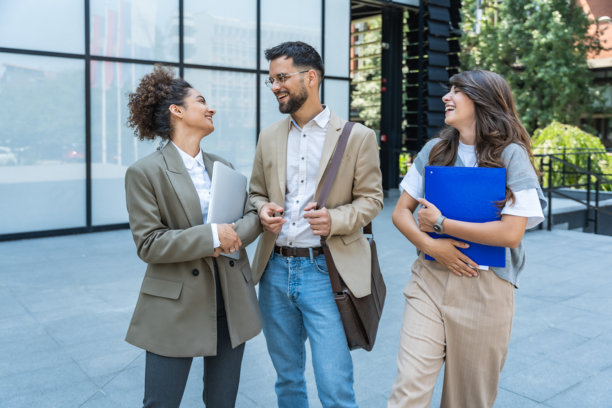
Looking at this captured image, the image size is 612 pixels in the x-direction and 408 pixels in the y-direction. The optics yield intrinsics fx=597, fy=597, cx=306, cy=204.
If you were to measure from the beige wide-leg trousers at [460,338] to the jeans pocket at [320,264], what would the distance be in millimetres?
446

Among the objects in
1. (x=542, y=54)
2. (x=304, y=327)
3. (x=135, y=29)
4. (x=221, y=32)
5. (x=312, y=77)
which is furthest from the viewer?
(x=542, y=54)

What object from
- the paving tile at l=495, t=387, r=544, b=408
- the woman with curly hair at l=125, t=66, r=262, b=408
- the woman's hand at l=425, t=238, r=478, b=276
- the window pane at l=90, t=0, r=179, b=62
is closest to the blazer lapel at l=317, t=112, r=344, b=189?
the woman with curly hair at l=125, t=66, r=262, b=408

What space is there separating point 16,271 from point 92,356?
323 centimetres

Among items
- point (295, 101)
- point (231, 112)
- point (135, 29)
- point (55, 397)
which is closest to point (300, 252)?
point (295, 101)

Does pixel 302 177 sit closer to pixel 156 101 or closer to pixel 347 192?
pixel 347 192

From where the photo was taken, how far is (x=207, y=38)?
10.7m

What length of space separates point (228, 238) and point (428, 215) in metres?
0.83

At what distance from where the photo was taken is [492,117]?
247cm

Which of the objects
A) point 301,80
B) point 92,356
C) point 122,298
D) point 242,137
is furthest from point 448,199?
point 242,137

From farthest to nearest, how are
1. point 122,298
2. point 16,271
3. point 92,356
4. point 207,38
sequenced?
point 207,38 → point 16,271 → point 122,298 → point 92,356

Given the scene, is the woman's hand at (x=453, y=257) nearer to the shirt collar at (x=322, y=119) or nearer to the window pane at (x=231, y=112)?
the shirt collar at (x=322, y=119)

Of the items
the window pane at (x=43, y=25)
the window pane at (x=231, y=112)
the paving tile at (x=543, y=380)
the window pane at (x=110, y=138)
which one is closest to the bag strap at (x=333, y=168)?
the paving tile at (x=543, y=380)

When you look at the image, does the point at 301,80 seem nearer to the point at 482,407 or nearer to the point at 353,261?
the point at 353,261

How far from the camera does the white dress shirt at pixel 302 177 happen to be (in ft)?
8.94
